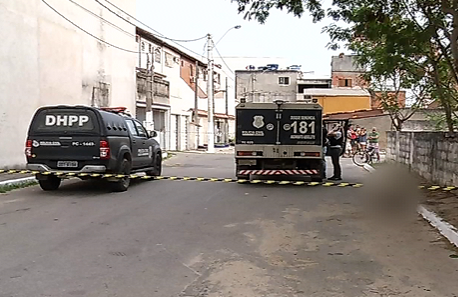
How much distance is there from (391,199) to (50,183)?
7982 millimetres

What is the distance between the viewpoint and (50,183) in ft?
46.0

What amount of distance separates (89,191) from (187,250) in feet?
22.7

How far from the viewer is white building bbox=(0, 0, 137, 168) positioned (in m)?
17.7

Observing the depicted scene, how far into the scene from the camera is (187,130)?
42781mm

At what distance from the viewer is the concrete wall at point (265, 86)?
64875 mm

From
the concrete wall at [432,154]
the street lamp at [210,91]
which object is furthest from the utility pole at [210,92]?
the concrete wall at [432,154]

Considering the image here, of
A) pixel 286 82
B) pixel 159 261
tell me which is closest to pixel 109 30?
pixel 159 261

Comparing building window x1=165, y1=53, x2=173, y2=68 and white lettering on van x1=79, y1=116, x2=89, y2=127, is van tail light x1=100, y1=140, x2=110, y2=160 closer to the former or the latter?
white lettering on van x1=79, y1=116, x2=89, y2=127

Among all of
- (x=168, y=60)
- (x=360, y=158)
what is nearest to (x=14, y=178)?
(x=360, y=158)

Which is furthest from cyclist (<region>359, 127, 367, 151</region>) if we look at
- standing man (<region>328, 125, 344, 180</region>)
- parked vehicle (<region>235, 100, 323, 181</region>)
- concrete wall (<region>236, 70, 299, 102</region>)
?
concrete wall (<region>236, 70, 299, 102</region>)

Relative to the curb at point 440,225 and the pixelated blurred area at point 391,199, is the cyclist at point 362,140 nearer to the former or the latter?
the pixelated blurred area at point 391,199

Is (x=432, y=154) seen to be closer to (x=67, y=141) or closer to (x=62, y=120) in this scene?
(x=67, y=141)

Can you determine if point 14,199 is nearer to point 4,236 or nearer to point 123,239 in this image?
→ point 4,236

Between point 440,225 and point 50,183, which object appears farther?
point 50,183
